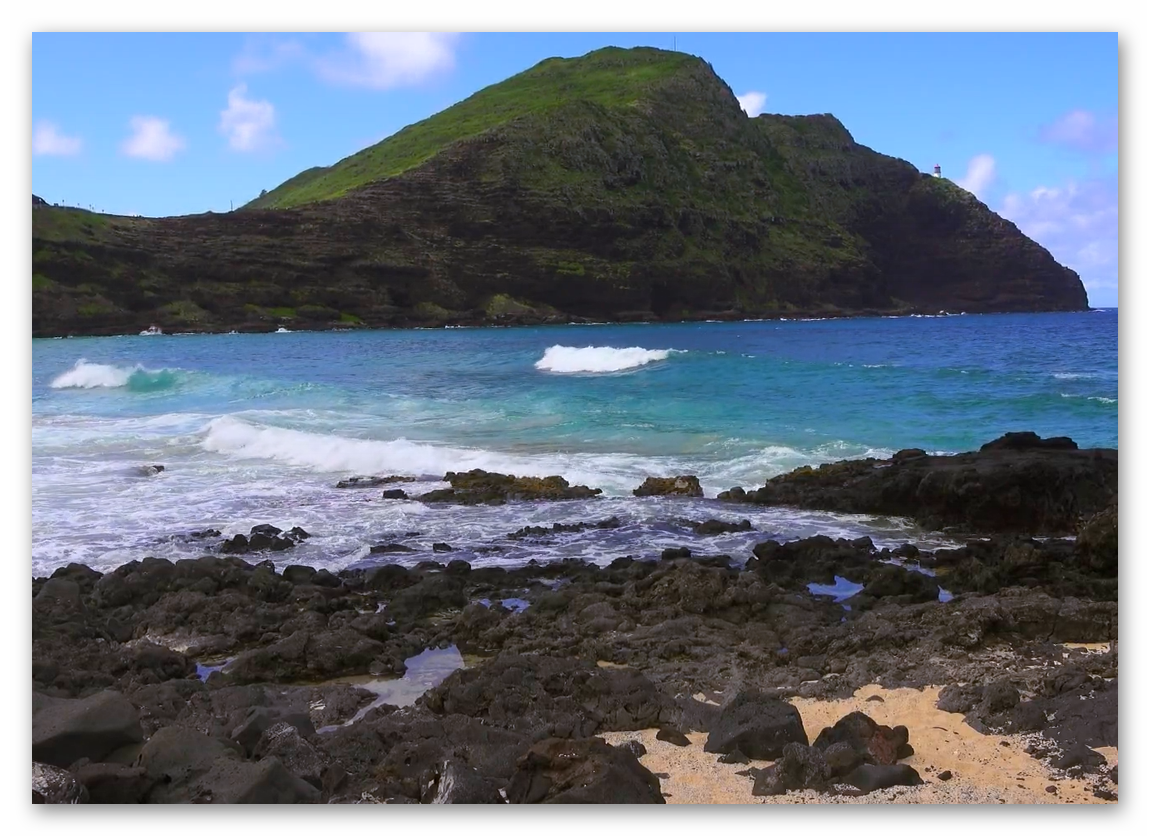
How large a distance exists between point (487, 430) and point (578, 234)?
83.5m

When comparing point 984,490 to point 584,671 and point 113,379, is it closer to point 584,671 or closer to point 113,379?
point 584,671

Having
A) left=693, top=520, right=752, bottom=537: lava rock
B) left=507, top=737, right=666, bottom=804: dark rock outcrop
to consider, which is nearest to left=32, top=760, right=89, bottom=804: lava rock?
left=507, top=737, right=666, bottom=804: dark rock outcrop

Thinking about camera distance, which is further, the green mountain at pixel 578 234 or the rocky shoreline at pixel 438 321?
the green mountain at pixel 578 234

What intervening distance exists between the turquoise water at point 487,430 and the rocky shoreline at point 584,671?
70.7 inches

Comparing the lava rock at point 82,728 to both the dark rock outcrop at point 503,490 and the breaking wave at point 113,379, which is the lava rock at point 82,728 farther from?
the breaking wave at point 113,379

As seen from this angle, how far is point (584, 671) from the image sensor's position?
6.86 m

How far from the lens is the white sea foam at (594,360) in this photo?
45344mm

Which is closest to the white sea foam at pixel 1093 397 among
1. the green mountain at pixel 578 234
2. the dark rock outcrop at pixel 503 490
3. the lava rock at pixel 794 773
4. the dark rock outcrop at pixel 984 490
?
the dark rock outcrop at pixel 984 490

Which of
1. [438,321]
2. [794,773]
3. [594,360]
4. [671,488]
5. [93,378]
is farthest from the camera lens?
[438,321]

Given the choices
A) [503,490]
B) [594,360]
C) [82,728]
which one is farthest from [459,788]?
[594,360]

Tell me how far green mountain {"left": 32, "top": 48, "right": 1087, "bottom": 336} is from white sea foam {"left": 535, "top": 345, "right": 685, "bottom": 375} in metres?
48.1
